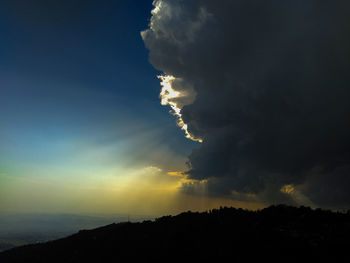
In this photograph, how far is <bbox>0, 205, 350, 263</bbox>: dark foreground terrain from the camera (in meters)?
43.4

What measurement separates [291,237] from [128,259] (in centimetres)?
3621

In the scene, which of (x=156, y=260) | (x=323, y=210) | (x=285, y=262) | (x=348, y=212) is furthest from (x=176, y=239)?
(x=348, y=212)

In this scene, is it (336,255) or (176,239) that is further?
(176,239)

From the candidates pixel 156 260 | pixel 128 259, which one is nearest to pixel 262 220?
pixel 156 260

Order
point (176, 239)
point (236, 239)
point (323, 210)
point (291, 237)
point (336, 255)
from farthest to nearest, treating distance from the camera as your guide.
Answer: point (323, 210) → point (176, 239) → point (236, 239) → point (291, 237) → point (336, 255)

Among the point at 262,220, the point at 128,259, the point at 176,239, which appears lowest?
the point at 128,259

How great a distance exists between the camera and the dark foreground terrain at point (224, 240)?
142 feet

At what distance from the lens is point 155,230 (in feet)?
239

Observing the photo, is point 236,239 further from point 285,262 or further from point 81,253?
point 81,253

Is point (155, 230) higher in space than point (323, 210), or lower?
lower

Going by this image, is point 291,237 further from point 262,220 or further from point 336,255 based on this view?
point 262,220

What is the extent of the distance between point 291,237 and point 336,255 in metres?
10.7

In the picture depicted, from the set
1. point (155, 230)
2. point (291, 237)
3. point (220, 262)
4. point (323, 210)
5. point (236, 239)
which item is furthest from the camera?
point (155, 230)

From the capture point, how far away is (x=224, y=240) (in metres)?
54.1
